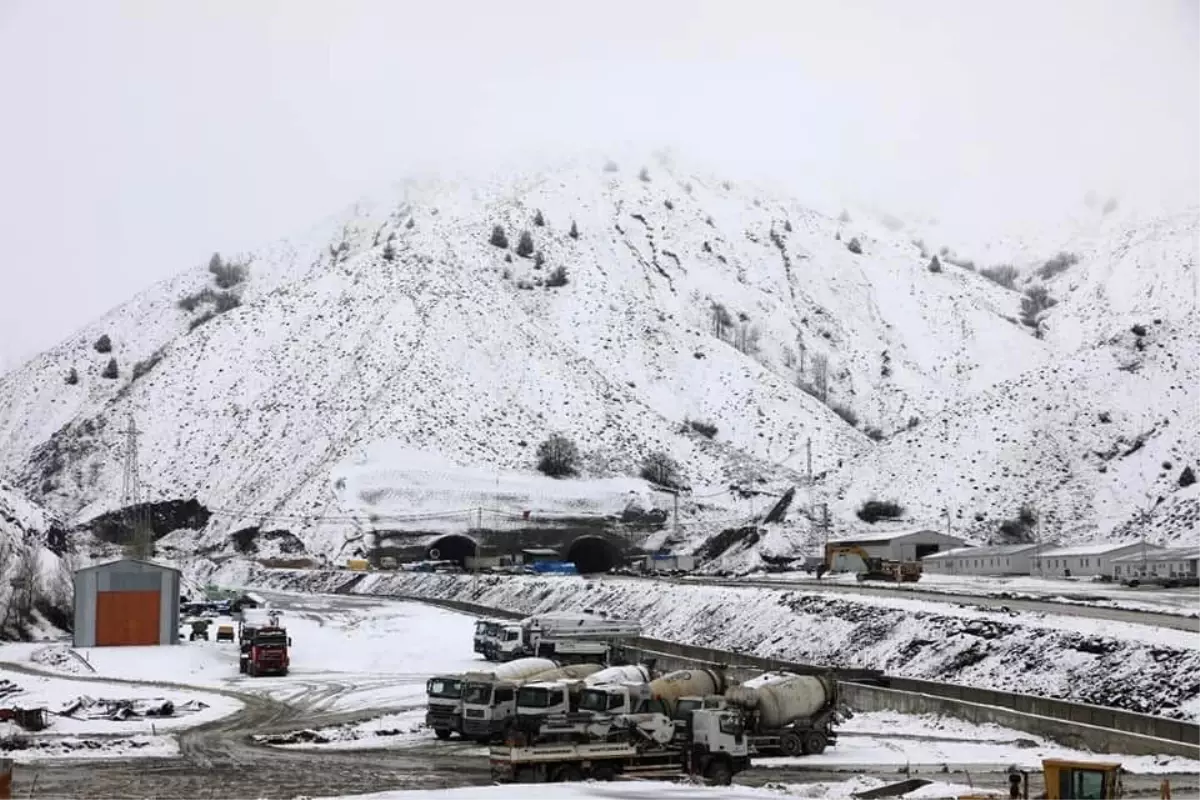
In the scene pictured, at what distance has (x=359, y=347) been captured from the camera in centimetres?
15162

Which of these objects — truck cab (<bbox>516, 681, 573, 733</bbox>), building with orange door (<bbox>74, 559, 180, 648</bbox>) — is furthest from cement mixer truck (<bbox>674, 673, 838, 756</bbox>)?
building with orange door (<bbox>74, 559, 180, 648</bbox>)

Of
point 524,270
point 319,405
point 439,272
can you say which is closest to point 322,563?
point 319,405

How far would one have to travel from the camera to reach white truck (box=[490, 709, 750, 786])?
26828mm

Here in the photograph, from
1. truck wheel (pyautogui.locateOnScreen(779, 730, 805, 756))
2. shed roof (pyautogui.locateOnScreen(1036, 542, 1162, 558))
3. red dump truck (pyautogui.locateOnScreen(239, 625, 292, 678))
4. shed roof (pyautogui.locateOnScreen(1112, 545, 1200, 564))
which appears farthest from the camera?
shed roof (pyautogui.locateOnScreen(1036, 542, 1162, 558))

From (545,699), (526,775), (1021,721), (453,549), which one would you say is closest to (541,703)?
(545,699)

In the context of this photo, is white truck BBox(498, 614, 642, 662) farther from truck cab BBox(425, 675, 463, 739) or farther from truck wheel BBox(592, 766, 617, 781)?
truck wheel BBox(592, 766, 617, 781)

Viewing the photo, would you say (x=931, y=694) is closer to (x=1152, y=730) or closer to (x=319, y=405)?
(x=1152, y=730)

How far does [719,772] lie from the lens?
2798 cm

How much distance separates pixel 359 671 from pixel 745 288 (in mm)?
146298

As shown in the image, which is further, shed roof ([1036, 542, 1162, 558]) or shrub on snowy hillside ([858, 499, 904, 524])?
shrub on snowy hillside ([858, 499, 904, 524])

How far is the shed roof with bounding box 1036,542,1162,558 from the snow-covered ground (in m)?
32.0

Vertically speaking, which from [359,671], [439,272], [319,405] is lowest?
[359,671]

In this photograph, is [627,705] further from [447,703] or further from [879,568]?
[879,568]

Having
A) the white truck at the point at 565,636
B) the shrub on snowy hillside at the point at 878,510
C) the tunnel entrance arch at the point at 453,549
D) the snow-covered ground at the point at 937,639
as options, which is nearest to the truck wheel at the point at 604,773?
the snow-covered ground at the point at 937,639
